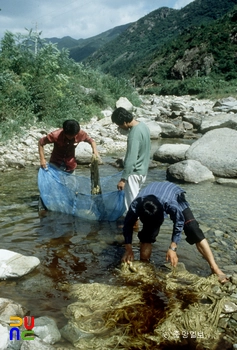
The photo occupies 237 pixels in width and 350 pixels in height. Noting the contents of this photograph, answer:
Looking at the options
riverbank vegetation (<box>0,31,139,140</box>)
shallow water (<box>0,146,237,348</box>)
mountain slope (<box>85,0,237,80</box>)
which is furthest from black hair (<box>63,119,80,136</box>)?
mountain slope (<box>85,0,237,80</box>)

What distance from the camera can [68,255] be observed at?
195 inches

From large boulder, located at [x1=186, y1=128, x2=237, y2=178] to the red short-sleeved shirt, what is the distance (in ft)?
13.8

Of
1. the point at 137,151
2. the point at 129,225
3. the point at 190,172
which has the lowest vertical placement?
the point at 190,172

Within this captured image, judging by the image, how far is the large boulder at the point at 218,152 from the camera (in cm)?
923

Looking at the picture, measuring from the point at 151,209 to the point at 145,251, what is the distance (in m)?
1.06

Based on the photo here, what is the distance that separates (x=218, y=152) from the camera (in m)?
9.72

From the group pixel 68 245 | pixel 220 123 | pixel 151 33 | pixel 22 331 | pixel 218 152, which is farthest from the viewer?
pixel 151 33

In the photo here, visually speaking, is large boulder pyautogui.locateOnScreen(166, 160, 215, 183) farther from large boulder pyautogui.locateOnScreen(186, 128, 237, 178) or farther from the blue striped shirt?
the blue striped shirt

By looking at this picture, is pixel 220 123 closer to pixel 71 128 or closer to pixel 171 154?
pixel 171 154

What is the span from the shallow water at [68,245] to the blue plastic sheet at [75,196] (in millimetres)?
148

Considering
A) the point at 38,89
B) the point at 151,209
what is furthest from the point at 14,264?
the point at 38,89

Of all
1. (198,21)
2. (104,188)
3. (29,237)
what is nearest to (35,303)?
(29,237)

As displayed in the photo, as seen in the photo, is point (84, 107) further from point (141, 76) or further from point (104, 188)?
point (141, 76)

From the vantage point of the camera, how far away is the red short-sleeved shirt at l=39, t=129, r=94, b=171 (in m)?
6.24
